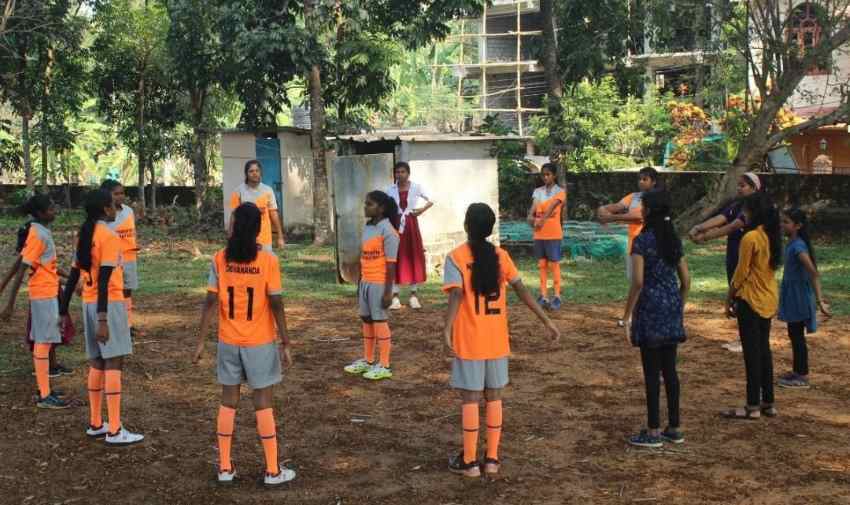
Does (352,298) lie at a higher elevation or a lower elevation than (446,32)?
lower

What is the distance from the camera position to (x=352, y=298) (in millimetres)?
12914

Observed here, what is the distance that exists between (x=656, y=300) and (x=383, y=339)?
2.85 m

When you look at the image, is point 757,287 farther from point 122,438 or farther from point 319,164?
point 319,164

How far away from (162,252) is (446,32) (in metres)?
7.49

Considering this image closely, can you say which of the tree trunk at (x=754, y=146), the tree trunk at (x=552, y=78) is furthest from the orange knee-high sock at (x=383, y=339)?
the tree trunk at (x=552, y=78)

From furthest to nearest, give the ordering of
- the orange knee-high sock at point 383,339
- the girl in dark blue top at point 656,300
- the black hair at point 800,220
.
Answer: the orange knee-high sock at point 383,339 < the black hair at point 800,220 < the girl in dark blue top at point 656,300

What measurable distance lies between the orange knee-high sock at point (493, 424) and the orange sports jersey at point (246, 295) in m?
1.42

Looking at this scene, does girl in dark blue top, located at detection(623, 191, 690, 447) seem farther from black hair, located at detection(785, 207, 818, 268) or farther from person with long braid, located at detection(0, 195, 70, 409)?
person with long braid, located at detection(0, 195, 70, 409)

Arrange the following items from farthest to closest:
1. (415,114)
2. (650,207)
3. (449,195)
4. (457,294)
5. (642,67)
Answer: (415,114), (642,67), (449,195), (650,207), (457,294)

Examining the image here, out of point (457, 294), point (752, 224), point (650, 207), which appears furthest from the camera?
point (752, 224)

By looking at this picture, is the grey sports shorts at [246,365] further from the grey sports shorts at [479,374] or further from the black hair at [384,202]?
the black hair at [384,202]

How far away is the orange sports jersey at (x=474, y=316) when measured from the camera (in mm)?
5695

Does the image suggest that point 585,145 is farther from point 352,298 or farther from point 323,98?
point 352,298

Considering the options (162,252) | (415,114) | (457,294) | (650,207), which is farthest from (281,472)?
(415,114)
